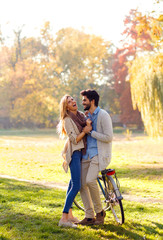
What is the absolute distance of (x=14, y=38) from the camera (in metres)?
51.8

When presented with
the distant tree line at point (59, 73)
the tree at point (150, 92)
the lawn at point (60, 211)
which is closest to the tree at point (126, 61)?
the distant tree line at point (59, 73)

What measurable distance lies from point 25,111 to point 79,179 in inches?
1729

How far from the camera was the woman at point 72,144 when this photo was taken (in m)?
4.94

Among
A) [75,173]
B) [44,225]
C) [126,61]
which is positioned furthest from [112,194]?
[126,61]

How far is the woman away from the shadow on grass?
12.0 inches

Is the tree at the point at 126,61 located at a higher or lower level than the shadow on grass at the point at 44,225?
higher

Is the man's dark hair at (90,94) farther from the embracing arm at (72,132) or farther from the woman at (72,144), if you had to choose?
the embracing arm at (72,132)

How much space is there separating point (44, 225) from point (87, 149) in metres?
1.27

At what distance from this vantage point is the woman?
4938mm

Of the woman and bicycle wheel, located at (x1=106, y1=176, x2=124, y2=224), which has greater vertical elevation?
the woman

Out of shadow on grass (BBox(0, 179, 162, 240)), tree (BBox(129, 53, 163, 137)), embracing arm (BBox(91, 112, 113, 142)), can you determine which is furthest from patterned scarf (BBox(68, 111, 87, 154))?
tree (BBox(129, 53, 163, 137))

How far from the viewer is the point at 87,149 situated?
16.4 feet

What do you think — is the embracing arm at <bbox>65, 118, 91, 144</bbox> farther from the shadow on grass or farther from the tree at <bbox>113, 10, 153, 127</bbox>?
the tree at <bbox>113, 10, 153, 127</bbox>

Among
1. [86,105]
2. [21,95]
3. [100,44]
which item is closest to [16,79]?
[21,95]
